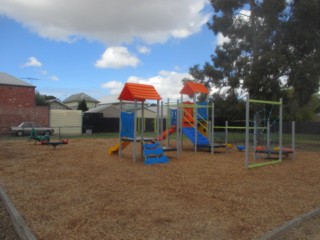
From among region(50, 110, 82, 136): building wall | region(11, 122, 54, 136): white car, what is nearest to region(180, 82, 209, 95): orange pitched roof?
region(11, 122, 54, 136): white car

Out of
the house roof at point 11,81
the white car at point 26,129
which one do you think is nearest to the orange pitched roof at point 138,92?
the white car at point 26,129

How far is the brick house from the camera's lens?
31484mm

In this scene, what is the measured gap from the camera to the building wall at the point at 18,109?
31.4 meters

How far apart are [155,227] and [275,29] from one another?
64.7 ft

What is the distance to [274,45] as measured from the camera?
21.5m

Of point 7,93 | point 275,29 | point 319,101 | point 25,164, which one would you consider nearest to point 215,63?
point 275,29

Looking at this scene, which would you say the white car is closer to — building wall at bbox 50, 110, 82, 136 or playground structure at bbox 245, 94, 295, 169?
building wall at bbox 50, 110, 82, 136

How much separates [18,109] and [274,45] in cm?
2333

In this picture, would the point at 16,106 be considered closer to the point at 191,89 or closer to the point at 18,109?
the point at 18,109

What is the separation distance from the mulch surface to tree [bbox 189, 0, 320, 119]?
35.8 feet

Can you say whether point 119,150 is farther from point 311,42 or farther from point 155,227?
point 311,42

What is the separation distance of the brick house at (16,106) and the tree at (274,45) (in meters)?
18.5

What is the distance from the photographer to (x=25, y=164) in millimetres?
10883

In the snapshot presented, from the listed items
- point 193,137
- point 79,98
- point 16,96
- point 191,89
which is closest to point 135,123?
point 193,137
